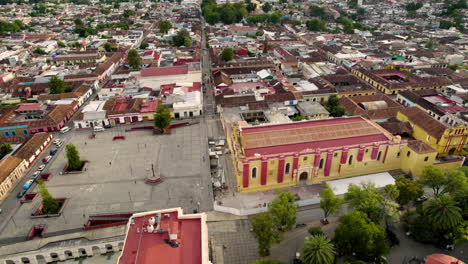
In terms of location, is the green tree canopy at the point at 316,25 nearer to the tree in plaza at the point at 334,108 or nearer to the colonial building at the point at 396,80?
the colonial building at the point at 396,80

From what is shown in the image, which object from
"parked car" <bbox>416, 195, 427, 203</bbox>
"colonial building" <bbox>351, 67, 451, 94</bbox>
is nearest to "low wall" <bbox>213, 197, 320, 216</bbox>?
"parked car" <bbox>416, 195, 427, 203</bbox>

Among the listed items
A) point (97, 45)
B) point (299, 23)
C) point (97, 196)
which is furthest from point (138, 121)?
point (299, 23)

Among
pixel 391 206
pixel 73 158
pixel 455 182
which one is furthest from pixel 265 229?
pixel 73 158

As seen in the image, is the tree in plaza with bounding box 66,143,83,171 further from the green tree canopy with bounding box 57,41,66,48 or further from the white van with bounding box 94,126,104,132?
the green tree canopy with bounding box 57,41,66,48

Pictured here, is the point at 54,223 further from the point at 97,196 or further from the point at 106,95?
the point at 106,95

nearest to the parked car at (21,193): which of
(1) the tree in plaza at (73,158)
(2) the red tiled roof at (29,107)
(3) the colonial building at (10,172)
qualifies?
(3) the colonial building at (10,172)
